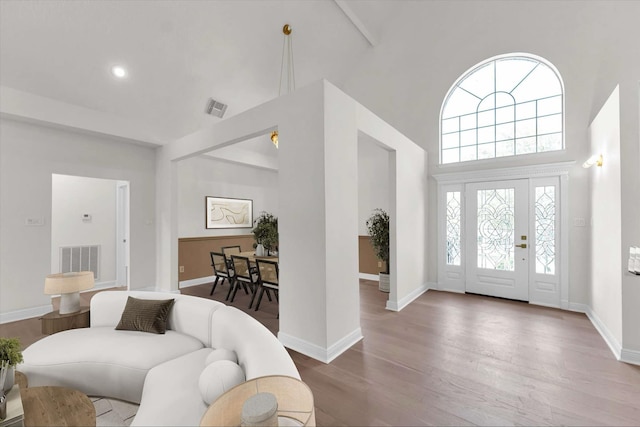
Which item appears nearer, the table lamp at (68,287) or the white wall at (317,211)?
the white wall at (317,211)

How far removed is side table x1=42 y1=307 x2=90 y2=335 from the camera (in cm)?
290

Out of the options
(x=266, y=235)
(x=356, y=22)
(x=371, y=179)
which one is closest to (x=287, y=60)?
(x=356, y=22)

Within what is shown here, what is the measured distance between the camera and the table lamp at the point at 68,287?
288 centimetres

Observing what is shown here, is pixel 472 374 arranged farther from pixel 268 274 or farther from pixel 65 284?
pixel 65 284

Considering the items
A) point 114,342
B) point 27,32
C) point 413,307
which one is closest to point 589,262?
point 413,307

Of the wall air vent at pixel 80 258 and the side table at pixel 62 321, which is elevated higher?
the wall air vent at pixel 80 258

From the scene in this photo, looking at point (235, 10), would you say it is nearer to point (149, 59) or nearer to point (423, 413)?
point (149, 59)

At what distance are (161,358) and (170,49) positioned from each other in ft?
13.9

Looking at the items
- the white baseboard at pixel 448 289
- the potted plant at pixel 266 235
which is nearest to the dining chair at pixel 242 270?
the potted plant at pixel 266 235

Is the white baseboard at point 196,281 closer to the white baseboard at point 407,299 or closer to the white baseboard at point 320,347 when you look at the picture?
the white baseboard at point 320,347

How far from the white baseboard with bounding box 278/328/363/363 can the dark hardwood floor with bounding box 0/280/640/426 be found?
0.07m

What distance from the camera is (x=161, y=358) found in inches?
82.2

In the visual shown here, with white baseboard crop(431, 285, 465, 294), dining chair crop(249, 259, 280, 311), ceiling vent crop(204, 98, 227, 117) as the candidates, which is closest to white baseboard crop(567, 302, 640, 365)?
white baseboard crop(431, 285, 465, 294)

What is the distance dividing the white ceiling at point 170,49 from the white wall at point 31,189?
632 millimetres
